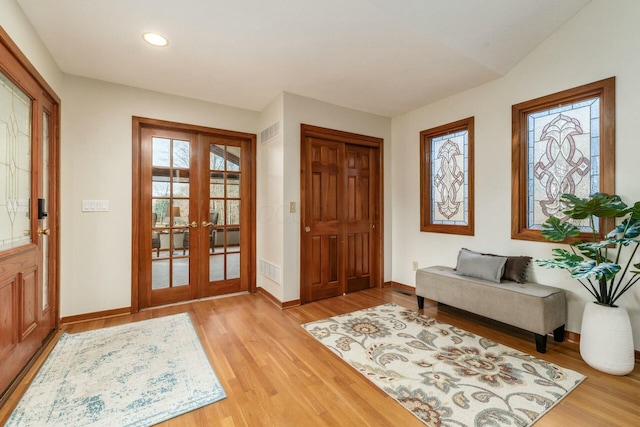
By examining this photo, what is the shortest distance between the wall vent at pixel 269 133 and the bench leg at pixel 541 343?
3250 mm

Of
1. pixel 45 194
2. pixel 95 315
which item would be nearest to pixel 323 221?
pixel 95 315

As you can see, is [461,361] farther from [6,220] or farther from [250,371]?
[6,220]

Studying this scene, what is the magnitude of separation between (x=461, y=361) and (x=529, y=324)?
70cm

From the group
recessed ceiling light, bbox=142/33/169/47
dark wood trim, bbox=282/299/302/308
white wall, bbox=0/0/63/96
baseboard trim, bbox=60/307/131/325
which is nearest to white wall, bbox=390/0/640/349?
dark wood trim, bbox=282/299/302/308

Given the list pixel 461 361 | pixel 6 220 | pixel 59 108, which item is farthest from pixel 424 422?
pixel 59 108

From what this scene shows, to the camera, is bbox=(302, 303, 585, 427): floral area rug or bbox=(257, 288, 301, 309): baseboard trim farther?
bbox=(257, 288, 301, 309): baseboard trim

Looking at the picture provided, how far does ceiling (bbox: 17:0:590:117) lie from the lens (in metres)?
2.06

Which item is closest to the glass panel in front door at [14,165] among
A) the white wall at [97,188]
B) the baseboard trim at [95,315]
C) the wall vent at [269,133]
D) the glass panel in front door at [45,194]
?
the glass panel in front door at [45,194]

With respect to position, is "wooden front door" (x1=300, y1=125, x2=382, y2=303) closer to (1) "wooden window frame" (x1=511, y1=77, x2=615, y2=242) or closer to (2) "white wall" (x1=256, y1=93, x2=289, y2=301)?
(2) "white wall" (x1=256, y1=93, x2=289, y2=301)

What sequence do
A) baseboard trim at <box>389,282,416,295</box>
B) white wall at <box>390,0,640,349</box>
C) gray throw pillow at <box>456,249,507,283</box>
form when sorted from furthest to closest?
baseboard trim at <box>389,282,416,295</box>
gray throw pillow at <box>456,249,507,283</box>
white wall at <box>390,0,640,349</box>

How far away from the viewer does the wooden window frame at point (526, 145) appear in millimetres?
2295

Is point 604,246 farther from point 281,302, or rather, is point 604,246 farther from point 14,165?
point 14,165

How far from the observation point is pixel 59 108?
109 inches

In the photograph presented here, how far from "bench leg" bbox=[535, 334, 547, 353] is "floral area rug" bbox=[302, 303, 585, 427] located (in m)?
0.14
